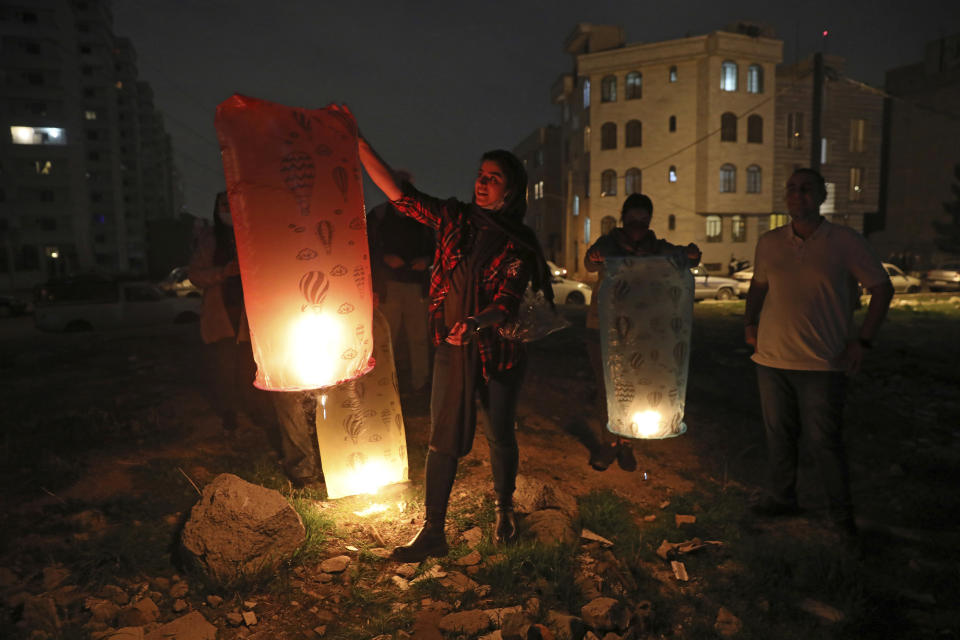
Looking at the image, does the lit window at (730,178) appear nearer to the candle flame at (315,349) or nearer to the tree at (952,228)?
the tree at (952,228)

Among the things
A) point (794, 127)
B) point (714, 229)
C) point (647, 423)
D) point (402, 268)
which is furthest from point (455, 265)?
point (794, 127)

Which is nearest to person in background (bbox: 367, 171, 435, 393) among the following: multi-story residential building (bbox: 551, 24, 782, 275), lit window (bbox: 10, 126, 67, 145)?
multi-story residential building (bbox: 551, 24, 782, 275)

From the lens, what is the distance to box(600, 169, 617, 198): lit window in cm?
3806

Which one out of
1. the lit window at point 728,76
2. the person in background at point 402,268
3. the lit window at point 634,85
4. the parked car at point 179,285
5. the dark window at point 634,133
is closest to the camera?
the person in background at point 402,268

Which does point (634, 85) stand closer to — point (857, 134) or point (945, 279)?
point (857, 134)

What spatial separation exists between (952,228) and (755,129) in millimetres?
15591

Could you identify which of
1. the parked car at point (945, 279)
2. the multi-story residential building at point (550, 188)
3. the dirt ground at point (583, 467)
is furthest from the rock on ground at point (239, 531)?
the multi-story residential building at point (550, 188)

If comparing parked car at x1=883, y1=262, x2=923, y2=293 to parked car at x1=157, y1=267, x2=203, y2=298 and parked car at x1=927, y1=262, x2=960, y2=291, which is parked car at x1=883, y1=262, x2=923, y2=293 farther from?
parked car at x1=157, y1=267, x2=203, y2=298

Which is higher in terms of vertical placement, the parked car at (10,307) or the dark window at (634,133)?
the dark window at (634,133)

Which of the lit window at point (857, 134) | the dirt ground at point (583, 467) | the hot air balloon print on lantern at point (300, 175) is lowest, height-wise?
the dirt ground at point (583, 467)

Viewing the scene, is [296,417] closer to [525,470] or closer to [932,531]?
[525,470]

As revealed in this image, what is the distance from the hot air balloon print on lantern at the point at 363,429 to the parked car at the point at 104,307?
1338 cm

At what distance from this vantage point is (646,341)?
3.76 meters

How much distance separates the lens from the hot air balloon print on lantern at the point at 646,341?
147 inches
